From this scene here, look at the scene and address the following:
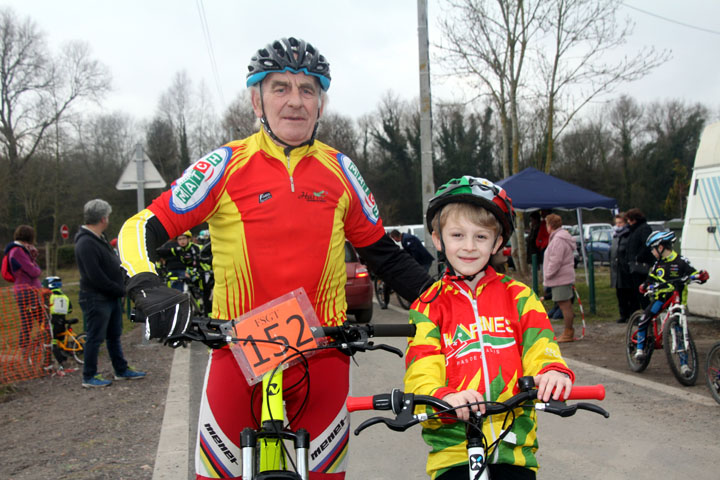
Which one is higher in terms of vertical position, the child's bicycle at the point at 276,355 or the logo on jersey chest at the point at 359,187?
the logo on jersey chest at the point at 359,187

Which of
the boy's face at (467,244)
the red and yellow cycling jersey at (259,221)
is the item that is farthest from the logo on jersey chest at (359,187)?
the boy's face at (467,244)

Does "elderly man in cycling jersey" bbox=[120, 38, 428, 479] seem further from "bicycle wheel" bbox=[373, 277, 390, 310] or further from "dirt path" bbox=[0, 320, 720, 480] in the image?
"bicycle wheel" bbox=[373, 277, 390, 310]

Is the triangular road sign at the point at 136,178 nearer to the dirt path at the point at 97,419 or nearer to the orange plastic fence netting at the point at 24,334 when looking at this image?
the orange plastic fence netting at the point at 24,334

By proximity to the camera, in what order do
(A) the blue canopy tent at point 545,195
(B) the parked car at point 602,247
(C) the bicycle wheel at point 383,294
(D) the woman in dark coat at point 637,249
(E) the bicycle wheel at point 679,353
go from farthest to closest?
(B) the parked car at point 602,247, (C) the bicycle wheel at point 383,294, (A) the blue canopy tent at point 545,195, (D) the woman in dark coat at point 637,249, (E) the bicycle wheel at point 679,353

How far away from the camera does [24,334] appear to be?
8.52 metres

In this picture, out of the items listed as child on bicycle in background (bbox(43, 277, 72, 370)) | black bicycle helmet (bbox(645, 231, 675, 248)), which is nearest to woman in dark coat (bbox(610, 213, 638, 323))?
black bicycle helmet (bbox(645, 231, 675, 248))

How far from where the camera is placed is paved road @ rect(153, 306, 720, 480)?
431 centimetres

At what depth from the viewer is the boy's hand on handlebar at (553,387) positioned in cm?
190

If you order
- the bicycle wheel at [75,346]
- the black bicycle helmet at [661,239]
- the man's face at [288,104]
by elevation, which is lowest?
the bicycle wheel at [75,346]

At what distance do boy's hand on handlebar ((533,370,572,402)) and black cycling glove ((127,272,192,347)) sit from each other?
3.69 ft

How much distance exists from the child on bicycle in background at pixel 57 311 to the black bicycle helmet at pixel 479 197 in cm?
768

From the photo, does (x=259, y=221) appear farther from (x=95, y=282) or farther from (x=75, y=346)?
(x=75, y=346)

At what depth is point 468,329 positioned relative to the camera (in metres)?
2.21

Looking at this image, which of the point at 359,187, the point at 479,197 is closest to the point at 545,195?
the point at 359,187
